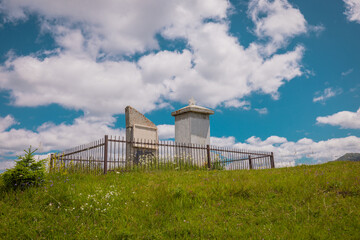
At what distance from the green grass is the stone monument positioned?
4.92 metres

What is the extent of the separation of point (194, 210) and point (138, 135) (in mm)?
8645

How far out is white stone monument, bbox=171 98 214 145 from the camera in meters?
16.3

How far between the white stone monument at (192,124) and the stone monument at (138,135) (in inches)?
74.5

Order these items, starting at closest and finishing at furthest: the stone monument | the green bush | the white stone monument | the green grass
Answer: the green grass → the green bush → the stone monument → the white stone monument

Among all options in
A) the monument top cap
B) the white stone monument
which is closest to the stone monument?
the white stone monument

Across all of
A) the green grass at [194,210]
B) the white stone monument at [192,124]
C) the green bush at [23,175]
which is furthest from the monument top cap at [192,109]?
the green bush at [23,175]

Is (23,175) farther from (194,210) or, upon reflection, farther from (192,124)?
(192,124)

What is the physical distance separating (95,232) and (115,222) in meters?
0.49

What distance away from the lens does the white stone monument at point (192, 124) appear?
1630 cm

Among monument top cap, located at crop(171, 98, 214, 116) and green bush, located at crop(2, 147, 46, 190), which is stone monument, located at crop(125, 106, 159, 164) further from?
green bush, located at crop(2, 147, 46, 190)

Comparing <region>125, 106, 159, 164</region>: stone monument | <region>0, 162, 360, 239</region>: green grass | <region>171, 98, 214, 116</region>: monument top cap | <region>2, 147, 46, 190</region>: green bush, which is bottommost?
<region>0, 162, 360, 239</region>: green grass

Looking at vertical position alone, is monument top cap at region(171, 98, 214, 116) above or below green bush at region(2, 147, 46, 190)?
above

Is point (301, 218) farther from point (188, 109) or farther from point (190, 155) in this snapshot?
point (188, 109)

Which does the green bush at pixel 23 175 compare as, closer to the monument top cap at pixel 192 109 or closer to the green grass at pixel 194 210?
the green grass at pixel 194 210
